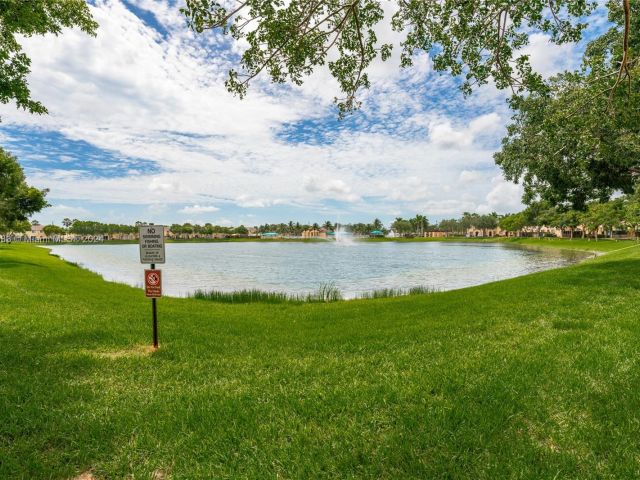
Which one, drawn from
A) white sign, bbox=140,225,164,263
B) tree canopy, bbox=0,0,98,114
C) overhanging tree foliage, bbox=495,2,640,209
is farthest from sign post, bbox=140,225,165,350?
overhanging tree foliage, bbox=495,2,640,209

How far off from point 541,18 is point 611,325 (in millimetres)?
6904

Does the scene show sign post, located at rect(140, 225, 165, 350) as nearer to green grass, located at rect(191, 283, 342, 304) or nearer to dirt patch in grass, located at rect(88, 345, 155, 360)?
dirt patch in grass, located at rect(88, 345, 155, 360)

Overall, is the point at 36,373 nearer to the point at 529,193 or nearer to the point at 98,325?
the point at 98,325

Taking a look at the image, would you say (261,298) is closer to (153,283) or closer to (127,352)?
(153,283)

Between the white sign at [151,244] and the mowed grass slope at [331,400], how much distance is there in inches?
82.2

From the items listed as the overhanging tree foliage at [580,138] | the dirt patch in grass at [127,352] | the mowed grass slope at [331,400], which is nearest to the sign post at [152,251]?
the dirt patch in grass at [127,352]

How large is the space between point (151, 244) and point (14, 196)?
28.4m

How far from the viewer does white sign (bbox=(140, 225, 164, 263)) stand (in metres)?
8.16

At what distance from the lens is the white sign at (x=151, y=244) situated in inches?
321

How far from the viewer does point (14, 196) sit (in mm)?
27672

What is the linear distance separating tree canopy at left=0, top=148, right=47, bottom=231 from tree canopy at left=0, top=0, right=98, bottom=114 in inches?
804

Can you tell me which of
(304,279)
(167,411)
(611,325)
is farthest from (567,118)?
(304,279)

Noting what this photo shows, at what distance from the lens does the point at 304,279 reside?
31531 millimetres

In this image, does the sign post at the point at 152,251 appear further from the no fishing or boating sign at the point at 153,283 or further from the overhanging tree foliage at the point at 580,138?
the overhanging tree foliage at the point at 580,138
